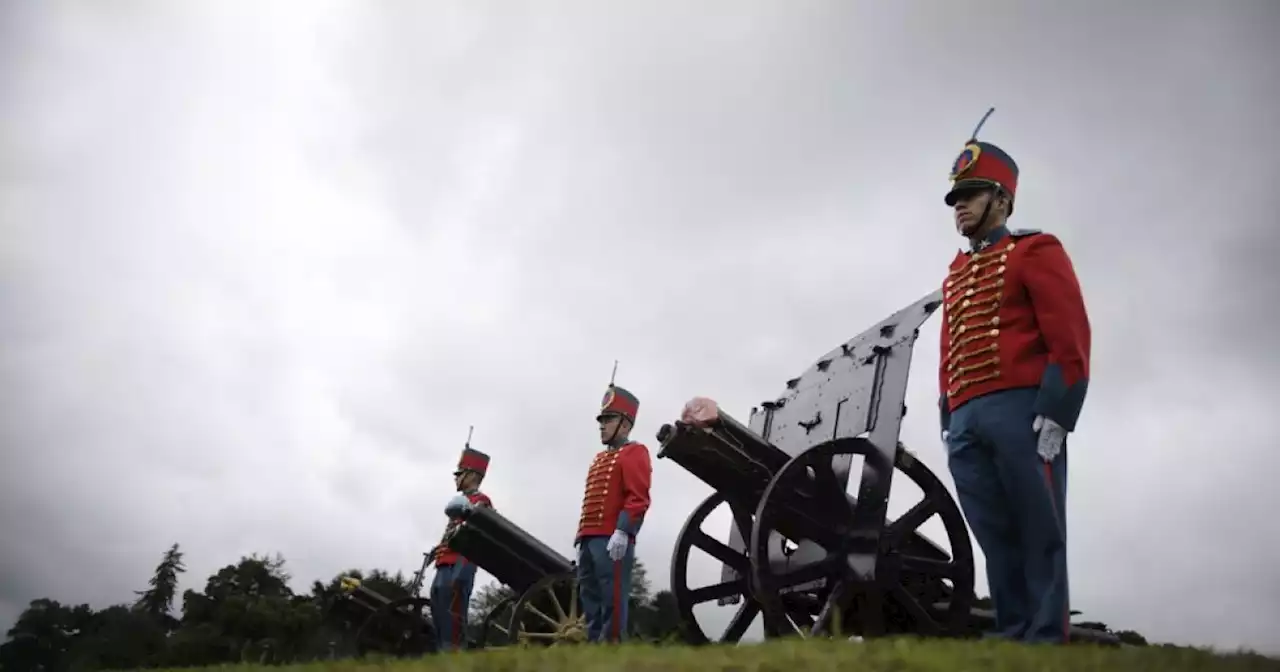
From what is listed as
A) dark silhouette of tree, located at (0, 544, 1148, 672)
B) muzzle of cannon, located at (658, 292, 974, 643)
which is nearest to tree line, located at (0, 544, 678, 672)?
dark silhouette of tree, located at (0, 544, 1148, 672)

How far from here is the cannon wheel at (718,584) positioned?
7301 millimetres

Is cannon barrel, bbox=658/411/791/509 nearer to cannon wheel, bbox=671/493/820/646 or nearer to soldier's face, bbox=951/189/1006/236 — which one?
cannon wheel, bbox=671/493/820/646

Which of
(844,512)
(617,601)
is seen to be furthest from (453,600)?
(844,512)

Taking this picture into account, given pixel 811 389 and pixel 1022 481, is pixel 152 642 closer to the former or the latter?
pixel 811 389

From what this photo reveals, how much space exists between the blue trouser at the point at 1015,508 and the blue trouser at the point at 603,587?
141 inches

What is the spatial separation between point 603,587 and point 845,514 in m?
2.13

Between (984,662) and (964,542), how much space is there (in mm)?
4227

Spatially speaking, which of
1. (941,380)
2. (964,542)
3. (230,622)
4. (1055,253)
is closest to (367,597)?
(230,622)

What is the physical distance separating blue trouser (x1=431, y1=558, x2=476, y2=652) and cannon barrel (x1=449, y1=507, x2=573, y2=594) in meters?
0.68

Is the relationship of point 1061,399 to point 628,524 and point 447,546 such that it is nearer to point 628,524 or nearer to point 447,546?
point 628,524

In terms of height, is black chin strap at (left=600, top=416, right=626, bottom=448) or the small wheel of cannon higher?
black chin strap at (left=600, top=416, right=626, bottom=448)

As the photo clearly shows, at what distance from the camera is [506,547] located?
9.93 metres

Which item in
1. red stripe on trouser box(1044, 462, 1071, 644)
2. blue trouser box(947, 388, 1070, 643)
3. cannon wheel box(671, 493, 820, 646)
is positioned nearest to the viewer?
red stripe on trouser box(1044, 462, 1071, 644)

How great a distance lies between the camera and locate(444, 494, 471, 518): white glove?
390 inches
